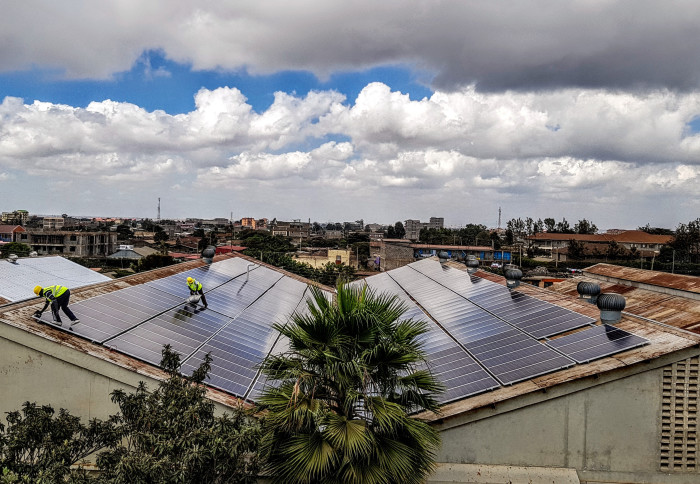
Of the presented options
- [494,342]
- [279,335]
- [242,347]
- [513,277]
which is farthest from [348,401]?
[513,277]

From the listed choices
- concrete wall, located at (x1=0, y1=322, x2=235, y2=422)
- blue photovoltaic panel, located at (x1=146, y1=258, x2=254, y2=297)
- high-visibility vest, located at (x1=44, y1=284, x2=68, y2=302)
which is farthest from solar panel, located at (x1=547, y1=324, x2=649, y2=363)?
blue photovoltaic panel, located at (x1=146, y1=258, x2=254, y2=297)

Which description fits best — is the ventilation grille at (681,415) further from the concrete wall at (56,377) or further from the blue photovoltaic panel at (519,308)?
the concrete wall at (56,377)

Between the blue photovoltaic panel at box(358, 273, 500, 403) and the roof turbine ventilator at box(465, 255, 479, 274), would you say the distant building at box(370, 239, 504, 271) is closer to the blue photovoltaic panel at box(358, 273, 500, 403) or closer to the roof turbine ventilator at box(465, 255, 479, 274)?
the roof turbine ventilator at box(465, 255, 479, 274)

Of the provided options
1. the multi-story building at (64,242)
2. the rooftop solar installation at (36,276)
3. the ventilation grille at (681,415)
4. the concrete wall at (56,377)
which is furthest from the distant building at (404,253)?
the multi-story building at (64,242)

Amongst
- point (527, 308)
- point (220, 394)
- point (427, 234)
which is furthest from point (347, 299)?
point (427, 234)

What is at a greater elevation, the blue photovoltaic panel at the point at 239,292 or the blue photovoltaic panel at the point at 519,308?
the blue photovoltaic panel at the point at 519,308

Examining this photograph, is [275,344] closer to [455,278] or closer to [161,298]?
[161,298]
